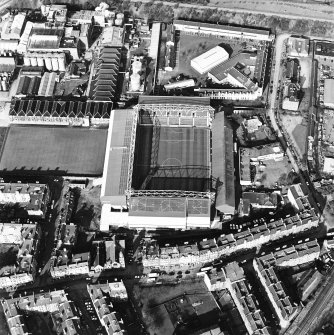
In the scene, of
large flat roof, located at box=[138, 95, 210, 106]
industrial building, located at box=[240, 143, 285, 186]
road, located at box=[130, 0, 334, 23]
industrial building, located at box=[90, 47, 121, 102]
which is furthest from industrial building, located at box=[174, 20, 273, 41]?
industrial building, located at box=[240, 143, 285, 186]

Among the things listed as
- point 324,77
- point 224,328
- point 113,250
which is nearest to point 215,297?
point 224,328

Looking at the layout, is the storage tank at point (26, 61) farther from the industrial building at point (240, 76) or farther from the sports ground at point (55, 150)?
the industrial building at point (240, 76)

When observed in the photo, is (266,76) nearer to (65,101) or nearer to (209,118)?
(209,118)

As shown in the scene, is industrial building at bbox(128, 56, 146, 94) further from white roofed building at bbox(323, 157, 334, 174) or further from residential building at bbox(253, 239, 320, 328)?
residential building at bbox(253, 239, 320, 328)

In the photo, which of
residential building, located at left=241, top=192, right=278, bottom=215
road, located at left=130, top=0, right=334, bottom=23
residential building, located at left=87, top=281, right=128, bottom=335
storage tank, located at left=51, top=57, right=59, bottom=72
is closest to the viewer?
residential building, located at left=87, top=281, right=128, bottom=335

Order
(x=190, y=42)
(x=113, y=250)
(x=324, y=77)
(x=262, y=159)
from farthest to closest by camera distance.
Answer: (x=190, y=42)
(x=324, y=77)
(x=262, y=159)
(x=113, y=250)

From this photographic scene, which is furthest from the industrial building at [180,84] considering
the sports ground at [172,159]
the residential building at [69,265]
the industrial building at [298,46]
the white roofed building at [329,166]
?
the residential building at [69,265]
